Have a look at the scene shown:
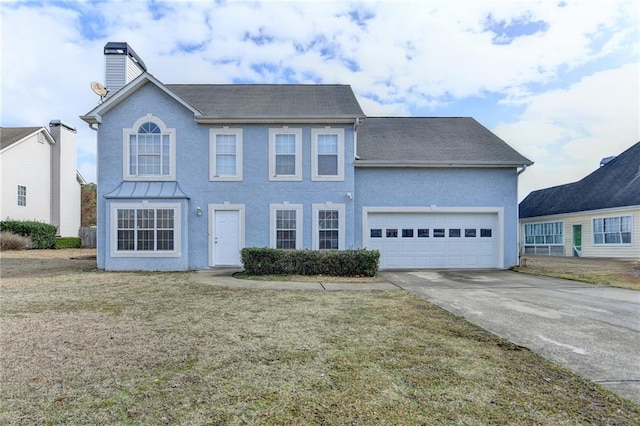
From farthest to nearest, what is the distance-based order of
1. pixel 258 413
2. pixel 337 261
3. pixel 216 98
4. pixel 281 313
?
pixel 216 98
pixel 337 261
pixel 281 313
pixel 258 413

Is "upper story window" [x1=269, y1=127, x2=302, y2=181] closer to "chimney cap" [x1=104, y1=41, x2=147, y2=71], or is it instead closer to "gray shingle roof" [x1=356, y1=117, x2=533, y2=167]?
"gray shingle roof" [x1=356, y1=117, x2=533, y2=167]

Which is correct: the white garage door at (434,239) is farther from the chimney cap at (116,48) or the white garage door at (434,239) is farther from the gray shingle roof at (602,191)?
the chimney cap at (116,48)

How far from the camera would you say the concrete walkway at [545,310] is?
4.48 meters

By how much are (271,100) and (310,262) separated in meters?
7.40

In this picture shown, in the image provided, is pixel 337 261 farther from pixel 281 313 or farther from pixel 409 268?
pixel 281 313

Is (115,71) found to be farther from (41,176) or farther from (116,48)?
(41,176)

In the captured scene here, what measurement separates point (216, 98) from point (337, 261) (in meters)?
8.79

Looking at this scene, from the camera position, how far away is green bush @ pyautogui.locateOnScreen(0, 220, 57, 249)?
841 inches

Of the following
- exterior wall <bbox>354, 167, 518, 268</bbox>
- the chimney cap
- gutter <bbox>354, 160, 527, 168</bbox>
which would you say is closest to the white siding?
the chimney cap

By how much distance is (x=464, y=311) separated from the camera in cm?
715

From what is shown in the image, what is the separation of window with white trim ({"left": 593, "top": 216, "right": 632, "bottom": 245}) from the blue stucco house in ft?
31.5

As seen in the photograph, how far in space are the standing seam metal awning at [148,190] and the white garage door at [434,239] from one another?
7461mm

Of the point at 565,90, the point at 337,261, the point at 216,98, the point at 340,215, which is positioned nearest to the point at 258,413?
the point at 337,261

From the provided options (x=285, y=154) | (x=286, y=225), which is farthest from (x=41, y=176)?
(x=286, y=225)
